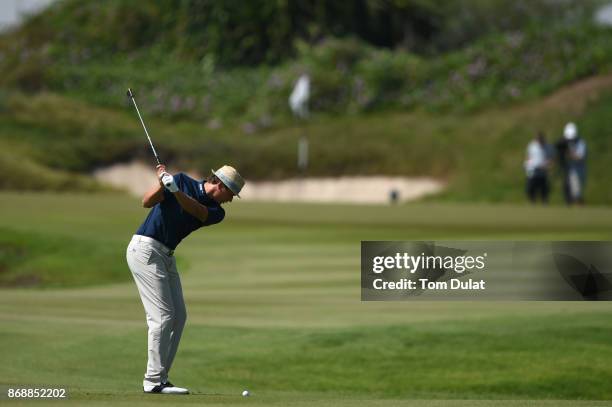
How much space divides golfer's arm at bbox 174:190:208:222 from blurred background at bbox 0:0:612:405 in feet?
5.15

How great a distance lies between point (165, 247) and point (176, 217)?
0.27 meters

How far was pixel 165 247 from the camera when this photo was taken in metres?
11.2

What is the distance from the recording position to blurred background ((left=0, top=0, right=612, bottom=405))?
15250 mm

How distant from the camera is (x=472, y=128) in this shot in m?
57.3

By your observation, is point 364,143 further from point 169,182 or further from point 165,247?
point 169,182

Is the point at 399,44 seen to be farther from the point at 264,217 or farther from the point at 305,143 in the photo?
the point at 264,217

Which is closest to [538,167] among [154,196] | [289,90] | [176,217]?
[289,90]

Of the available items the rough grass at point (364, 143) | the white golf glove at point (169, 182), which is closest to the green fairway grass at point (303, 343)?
the white golf glove at point (169, 182)

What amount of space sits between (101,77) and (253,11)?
8.69 metres

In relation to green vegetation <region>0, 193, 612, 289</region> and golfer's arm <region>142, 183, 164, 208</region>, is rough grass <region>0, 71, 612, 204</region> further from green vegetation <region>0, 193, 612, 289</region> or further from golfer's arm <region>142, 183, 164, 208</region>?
golfer's arm <region>142, 183, 164, 208</region>

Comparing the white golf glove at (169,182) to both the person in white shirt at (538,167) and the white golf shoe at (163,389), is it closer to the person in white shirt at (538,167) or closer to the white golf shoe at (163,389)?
the white golf shoe at (163,389)

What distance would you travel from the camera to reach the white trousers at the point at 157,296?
11.1 meters

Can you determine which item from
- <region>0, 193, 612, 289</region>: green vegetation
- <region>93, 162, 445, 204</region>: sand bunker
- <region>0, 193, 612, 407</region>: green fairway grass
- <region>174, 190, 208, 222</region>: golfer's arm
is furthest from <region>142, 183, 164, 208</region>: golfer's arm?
<region>93, 162, 445, 204</region>: sand bunker

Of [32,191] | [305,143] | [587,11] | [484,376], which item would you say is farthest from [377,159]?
[587,11]
